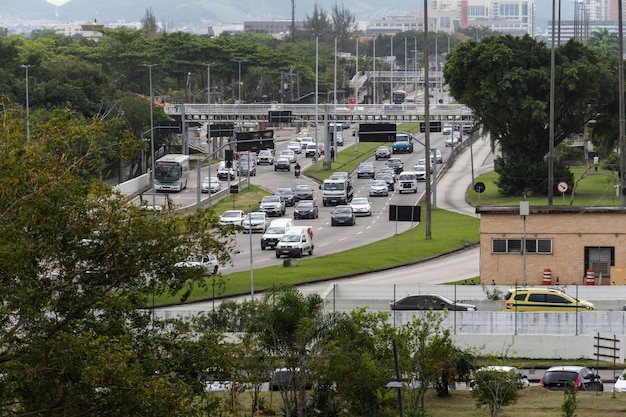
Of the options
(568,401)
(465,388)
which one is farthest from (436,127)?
(568,401)

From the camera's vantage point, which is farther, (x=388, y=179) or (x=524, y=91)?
(x=388, y=179)

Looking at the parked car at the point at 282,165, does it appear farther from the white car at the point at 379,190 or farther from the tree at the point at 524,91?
the tree at the point at 524,91

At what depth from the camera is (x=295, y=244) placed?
69625mm

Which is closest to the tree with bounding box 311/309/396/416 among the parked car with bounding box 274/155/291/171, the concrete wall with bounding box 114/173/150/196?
the concrete wall with bounding box 114/173/150/196

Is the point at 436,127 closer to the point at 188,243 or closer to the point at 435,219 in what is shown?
the point at 435,219

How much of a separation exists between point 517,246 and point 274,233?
61.8ft

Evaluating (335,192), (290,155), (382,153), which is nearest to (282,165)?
(290,155)

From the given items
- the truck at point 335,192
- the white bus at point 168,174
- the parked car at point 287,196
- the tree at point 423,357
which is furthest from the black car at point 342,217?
the tree at point 423,357

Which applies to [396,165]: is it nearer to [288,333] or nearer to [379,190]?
[379,190]

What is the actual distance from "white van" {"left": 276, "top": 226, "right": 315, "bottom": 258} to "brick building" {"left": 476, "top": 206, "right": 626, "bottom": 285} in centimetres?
1366

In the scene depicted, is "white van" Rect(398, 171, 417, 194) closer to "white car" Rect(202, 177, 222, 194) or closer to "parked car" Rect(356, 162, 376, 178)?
"parked car" Rect(356, 162, 376, 178)

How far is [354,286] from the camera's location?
5134 cm

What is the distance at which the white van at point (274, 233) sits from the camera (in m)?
72.9

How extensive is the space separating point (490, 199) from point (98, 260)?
71.9 metres
